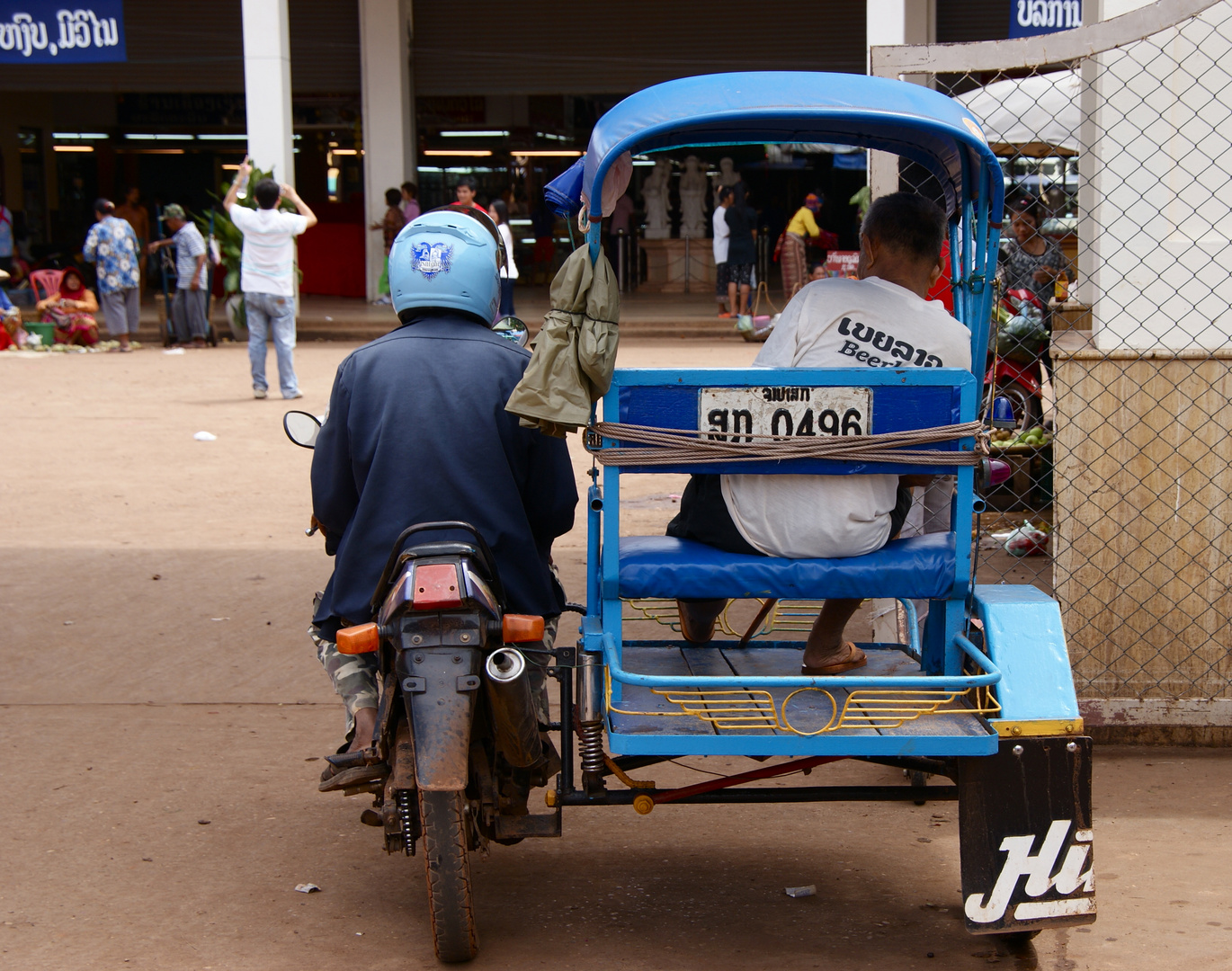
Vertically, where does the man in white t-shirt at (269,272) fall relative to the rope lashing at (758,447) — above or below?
above

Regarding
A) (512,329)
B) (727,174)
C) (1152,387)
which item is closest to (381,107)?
(727,174)

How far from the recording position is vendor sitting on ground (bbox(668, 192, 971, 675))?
3.17m

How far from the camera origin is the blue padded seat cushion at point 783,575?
3066 millimetres

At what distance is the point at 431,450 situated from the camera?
126 inches

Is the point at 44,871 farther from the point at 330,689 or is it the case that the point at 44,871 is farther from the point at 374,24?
the point at 374,24

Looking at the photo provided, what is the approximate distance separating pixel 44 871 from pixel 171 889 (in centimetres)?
40

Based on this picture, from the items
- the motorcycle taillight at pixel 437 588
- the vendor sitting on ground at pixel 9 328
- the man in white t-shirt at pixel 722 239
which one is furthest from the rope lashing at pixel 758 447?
the man in white t-shirt at pixel 722 239

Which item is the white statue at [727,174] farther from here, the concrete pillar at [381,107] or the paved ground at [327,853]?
the paved ground at [327,853]

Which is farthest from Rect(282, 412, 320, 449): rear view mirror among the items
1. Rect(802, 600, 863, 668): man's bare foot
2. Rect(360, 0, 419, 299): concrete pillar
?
Rect(360, 0, 419, 299): concrete pillar

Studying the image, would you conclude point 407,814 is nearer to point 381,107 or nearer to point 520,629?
point 520,629

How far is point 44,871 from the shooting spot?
3635 mm

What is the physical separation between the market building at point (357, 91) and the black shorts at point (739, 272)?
7.67ft

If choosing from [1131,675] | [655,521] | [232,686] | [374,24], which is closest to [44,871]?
[232,686]

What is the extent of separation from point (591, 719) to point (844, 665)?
2.93 feet
